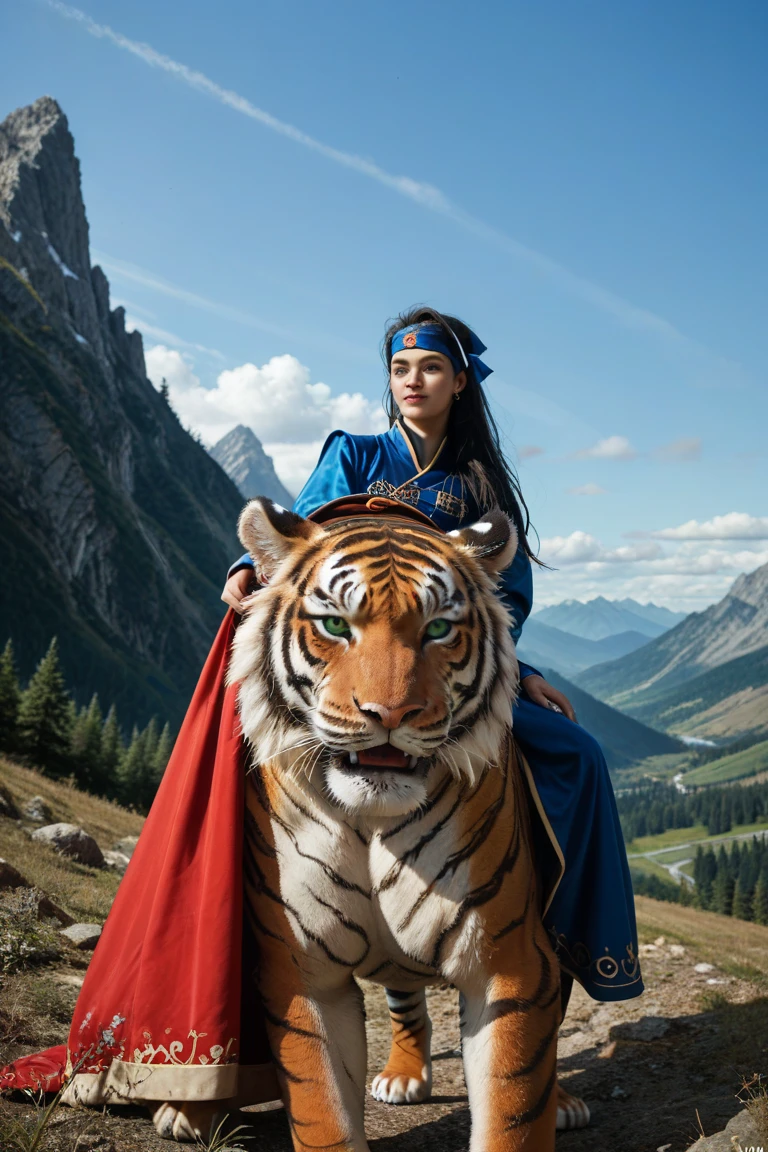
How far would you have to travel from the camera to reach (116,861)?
453 inches

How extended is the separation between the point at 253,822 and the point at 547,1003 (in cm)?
130

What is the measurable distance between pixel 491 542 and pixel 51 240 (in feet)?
562

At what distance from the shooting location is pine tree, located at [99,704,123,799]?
3900 cm

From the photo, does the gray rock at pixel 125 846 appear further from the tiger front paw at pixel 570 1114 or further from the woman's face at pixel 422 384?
the woman's face at pixel 422 384

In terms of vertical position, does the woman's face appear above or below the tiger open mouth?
above

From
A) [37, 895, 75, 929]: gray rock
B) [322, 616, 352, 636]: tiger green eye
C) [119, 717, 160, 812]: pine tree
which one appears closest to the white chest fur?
[322, 616, 352, 636]: tiger green eye

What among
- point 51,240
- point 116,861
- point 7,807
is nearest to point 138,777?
point 7,807

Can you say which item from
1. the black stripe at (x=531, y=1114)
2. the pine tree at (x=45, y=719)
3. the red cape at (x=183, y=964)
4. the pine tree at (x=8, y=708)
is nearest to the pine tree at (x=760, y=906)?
the pine tree at (x=45, y=719)

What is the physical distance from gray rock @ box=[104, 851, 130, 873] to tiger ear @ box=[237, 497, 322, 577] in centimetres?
900

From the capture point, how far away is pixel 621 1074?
5395 millimetres

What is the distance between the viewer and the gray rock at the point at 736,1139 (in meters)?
3.26

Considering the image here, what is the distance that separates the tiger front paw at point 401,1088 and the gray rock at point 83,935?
2685mm

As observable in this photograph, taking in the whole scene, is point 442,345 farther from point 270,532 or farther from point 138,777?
point 138,777

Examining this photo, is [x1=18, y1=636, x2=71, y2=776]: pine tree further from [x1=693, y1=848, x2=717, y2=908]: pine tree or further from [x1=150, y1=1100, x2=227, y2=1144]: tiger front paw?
[x1=693, y1=848, x2=717, y2=908]: pine tree
